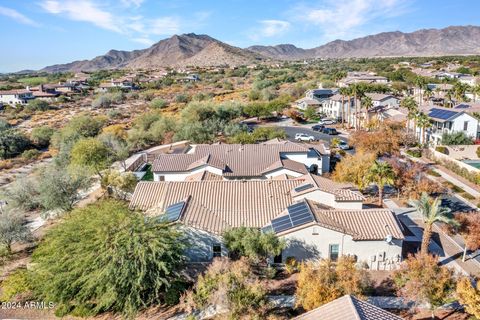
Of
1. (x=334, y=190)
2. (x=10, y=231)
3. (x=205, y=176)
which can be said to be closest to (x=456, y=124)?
(x=334, y=190)

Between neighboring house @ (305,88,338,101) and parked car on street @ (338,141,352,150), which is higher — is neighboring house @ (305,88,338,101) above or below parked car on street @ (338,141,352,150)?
above

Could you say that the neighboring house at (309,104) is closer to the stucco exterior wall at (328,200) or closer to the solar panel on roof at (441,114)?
the solar panel on roof at (441,114)

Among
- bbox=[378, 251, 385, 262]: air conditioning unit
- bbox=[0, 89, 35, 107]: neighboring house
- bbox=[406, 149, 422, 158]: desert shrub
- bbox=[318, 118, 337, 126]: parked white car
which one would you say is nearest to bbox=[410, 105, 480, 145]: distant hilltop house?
bbox=[406, 149, 422, 158]: desert shrub

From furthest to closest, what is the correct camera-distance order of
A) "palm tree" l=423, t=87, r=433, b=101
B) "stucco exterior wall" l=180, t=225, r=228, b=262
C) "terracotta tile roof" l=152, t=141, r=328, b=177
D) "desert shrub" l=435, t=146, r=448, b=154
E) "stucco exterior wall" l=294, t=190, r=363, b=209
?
"palm tree" l=423, t=87, r=433, b=101
"desert shrub" l=435, t=146, r=448, b=154
"terracotta tile roof" l=152, t=141, r=328, b=177
"stucco exterior wall" l=294, t=190, r=363, b=209
"stucco exterior wall" l=180, t=225, r=228, b=262

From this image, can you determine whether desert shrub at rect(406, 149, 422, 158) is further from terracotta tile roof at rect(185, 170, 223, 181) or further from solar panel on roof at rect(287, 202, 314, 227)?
solar panel on roof at rect(287, 202, 314, 227)

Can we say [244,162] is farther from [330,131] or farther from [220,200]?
[330,131]

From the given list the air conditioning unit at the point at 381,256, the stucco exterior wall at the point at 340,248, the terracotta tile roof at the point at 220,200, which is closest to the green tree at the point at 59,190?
the terracotta tile roof at the point at 220,200
